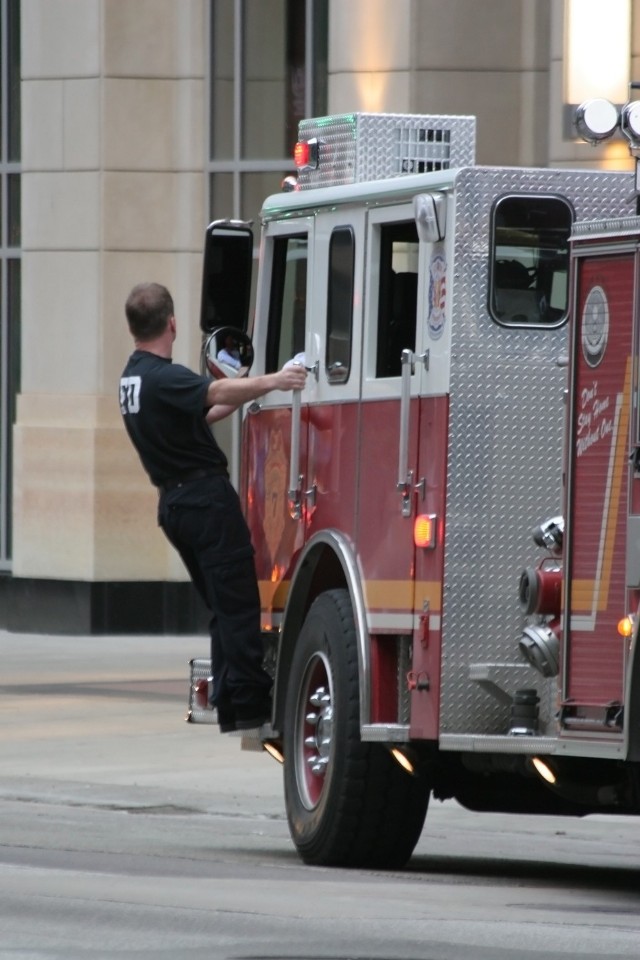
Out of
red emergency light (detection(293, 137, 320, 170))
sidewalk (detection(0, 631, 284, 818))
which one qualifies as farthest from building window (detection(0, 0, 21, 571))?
red emergency light (detection(293, 137, 320, 170))

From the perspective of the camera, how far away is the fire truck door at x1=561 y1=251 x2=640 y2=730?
845 cm

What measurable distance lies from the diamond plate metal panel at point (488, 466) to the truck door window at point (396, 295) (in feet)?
1.40

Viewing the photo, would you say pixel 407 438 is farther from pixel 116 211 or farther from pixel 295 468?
pixel 116 211

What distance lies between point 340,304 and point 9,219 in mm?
13772

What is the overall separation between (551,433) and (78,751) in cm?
556

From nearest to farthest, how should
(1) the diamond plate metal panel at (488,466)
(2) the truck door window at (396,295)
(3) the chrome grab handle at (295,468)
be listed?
(1) the diamond plate metal panel at (488,466)
(2) the truck door window at (396,295)
(3) the chrome grab handle at (295,468)

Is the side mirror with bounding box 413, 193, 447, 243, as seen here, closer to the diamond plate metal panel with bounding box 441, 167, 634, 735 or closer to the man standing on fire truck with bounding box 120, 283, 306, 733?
the diamond plate metal panel with bounding box 441, 167, 634, 735

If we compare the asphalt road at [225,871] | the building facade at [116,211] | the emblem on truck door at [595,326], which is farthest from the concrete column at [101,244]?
the emblem on truck door at [595,326]

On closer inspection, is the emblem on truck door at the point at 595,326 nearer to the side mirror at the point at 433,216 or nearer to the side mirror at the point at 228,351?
the side mirror at the point at 433,216

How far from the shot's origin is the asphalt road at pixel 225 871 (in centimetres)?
758

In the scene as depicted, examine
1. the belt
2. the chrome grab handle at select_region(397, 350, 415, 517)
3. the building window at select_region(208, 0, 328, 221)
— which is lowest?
the belt

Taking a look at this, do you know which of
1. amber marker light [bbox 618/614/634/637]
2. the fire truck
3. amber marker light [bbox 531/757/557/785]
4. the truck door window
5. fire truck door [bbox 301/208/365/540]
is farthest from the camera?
fire truck door [bbox 301/208/365/540]

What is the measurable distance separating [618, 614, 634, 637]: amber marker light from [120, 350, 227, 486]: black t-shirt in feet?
7.14

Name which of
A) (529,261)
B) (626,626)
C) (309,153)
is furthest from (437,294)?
(626,626)
